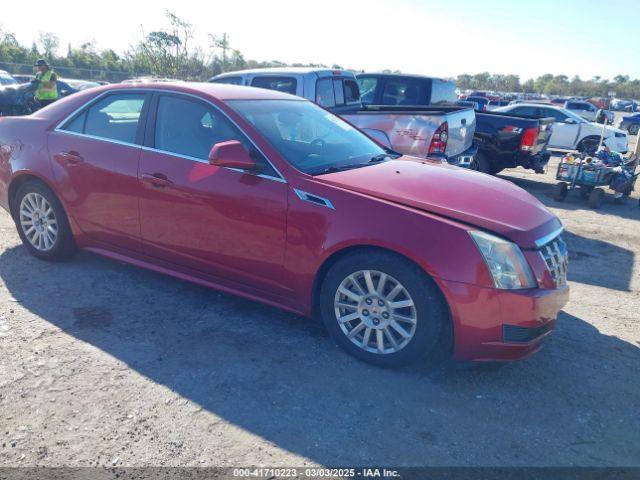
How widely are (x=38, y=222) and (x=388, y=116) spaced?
433 cm

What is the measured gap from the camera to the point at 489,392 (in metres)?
3.32

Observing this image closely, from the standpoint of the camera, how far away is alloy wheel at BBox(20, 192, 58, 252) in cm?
485

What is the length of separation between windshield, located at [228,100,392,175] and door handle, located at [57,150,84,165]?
1522 millimetres

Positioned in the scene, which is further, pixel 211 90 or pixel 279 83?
pixel 279 83

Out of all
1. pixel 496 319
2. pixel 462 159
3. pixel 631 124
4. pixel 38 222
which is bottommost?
pixel 631 124

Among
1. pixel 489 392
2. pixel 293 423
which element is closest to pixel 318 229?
pixel 293 423

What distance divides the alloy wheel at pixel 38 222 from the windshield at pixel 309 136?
7.04 feet

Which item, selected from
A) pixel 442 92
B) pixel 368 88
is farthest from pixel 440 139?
pixel 442 92

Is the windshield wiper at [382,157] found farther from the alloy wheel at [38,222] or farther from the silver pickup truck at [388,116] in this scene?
the alloy wheel at [38,222]

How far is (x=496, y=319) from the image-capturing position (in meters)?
3.11

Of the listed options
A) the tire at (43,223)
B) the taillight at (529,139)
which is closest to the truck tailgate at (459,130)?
the taillight at (529,139)

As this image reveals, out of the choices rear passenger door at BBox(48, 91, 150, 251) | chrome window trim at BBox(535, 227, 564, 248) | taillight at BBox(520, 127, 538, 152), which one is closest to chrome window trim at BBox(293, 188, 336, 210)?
chrome window trim at BBox(535, 227, 564, 248)

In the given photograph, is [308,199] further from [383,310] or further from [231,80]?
[231,80]

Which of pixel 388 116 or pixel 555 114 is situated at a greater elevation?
pixel 388 116
